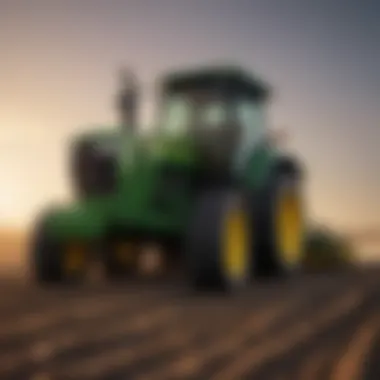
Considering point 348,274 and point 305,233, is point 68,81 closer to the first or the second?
point 305,233

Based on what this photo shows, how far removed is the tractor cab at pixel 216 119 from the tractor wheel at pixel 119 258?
0.22 metres

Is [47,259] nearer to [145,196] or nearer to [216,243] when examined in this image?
[145,196]

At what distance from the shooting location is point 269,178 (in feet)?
4.91

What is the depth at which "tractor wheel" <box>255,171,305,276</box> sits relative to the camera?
1453 mm

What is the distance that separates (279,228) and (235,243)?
0.13m

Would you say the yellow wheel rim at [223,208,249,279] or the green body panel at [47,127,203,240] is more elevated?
the green body panel at [47,127,203,240]

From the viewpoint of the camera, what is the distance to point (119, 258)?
4.75 feet

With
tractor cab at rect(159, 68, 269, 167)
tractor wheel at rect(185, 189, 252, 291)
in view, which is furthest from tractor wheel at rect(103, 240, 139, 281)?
tractor cab at rect(159, 68, 269, 167)

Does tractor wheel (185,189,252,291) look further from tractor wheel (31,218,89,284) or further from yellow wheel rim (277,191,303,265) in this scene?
tractor wheel (31,218,89,284)

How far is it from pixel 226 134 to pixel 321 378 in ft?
1.89

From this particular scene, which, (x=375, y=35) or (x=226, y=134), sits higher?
(x=375, y=35)

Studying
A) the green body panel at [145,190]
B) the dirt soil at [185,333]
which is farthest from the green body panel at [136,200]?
the dirt soil at [185,333]

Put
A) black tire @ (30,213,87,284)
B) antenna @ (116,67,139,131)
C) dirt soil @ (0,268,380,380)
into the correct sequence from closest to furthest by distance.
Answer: dirt soil @ (0,268,380,380) → antenna @ (116,67,139,131) → black tire @ (30,213,87,284)

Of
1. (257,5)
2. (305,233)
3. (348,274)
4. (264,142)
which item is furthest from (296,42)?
(348,274)
